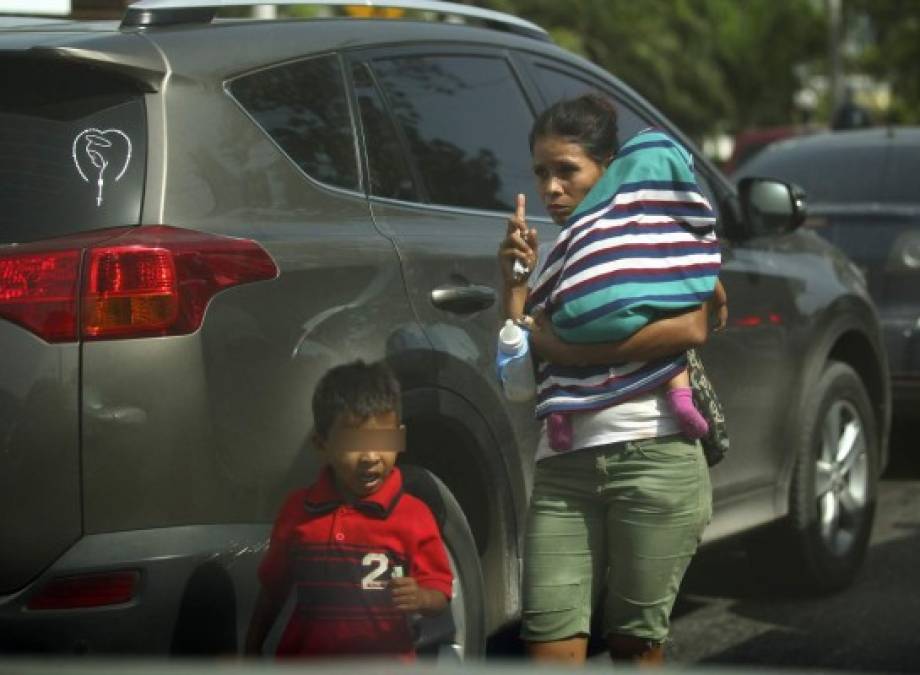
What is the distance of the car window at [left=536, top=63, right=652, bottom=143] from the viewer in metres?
5.68

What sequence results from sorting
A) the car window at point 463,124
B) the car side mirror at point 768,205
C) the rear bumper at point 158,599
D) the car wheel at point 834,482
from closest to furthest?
the rear bumper at point 158,599
the car window at point 463,124
the car side mirror at point 768,205
the car wheel at point 834,482

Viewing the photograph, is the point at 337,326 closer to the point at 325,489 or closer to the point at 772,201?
the point at 325,489

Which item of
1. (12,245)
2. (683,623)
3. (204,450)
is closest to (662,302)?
(204,450)

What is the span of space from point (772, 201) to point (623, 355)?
7.23 feet

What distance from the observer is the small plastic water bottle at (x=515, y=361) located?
4.19 m

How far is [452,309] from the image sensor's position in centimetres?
468

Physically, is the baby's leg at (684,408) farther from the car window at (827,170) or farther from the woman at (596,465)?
the car window at (827,170)

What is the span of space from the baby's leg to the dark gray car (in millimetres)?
595

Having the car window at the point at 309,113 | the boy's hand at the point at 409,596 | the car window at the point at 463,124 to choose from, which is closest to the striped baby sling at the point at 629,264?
the boy's hand at the point at 409,596

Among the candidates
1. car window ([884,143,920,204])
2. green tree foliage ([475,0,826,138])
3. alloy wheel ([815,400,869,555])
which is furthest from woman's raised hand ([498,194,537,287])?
green tree foliage ([475,0,826,138])

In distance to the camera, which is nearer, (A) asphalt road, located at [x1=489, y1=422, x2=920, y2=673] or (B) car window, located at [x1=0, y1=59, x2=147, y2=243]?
(B) car window, located at [x1=0, y1=59, x2=147, y2=243]

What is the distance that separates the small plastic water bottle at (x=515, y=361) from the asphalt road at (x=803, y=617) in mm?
1926

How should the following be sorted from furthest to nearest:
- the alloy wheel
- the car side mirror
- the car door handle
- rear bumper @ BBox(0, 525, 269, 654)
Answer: the alloy wheel
the car side mirror
the car door handle
rear bumper @ BBox(0, 525, 269, 654)

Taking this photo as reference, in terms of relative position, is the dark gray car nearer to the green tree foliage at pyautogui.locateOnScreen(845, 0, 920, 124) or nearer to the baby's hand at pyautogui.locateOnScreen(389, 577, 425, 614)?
the baby's hand at pyautogui.locateOnScreen(389, 577, 425, 614)
